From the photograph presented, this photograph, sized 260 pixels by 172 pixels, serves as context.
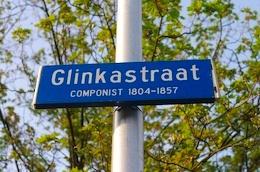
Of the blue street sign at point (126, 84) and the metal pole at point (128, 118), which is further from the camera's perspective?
the blue street sign at point (126, 84)

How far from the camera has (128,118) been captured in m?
1.84

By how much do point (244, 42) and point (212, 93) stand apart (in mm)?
4660

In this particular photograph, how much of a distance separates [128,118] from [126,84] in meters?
0.16

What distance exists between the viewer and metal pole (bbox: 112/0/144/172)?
172 centimetres

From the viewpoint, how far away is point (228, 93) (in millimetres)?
5223

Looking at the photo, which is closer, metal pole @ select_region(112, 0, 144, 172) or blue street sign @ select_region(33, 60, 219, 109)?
metal pole @ select_region(112, 0, 144, 172)

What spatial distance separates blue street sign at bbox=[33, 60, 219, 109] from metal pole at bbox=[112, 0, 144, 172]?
0.23 feet

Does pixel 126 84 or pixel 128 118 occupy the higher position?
pixel 126 84

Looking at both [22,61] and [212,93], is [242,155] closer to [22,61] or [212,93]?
[22,61]

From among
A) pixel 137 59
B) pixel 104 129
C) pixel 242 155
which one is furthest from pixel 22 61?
pixel 137 59

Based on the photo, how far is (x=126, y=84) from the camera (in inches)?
74.7

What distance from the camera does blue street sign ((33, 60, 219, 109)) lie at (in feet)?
6.07

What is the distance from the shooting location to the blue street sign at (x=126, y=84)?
6.07 ft

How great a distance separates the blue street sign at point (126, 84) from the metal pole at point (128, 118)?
0.23 ft
